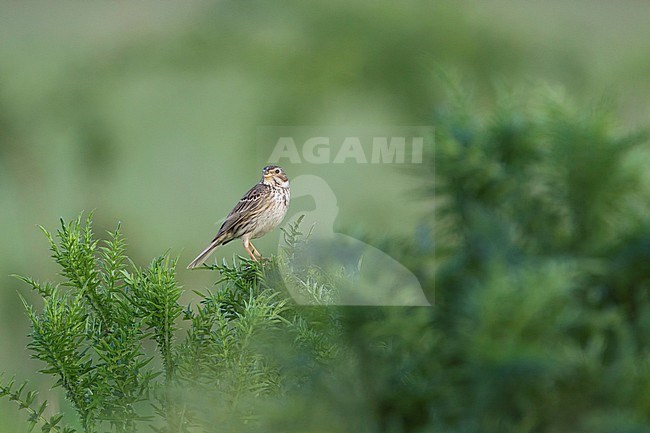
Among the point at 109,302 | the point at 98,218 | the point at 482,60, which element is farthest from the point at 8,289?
the point at 109,302

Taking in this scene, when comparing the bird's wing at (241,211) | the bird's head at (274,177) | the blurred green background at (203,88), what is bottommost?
the bird's wing at (241,211)

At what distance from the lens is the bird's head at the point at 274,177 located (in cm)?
129

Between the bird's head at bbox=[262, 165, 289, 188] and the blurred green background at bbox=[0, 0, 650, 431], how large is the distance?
0.81 metres

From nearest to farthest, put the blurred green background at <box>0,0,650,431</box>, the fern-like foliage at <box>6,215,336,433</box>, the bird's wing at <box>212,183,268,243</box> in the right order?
the fern-like foliage at <box>6,215,336,433</box> → the bird's wing at <box>212,183,268,243</box> → the blurred green background at <box>0,0,650,431</box>

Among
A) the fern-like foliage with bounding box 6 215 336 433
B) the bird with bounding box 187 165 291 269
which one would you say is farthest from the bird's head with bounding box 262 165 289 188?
the fern-like foliage with bounding box 6 215 336 433

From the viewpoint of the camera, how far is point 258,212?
1271 mm

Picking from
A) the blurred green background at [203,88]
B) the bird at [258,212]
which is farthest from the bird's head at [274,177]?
the blurred green background at [203,88]

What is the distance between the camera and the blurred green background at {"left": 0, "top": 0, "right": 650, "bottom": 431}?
7.75 ft

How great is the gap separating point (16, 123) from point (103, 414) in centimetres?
224

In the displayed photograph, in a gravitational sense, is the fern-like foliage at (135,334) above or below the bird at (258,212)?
below

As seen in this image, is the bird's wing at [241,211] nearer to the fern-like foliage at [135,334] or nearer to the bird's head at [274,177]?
the bird's head at [274,177]

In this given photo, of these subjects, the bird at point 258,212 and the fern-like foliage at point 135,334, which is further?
the bird at point 258,212

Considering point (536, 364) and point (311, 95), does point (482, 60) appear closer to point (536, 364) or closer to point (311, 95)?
point (311, 95)

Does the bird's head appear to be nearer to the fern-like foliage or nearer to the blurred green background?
the fern-like foliage
